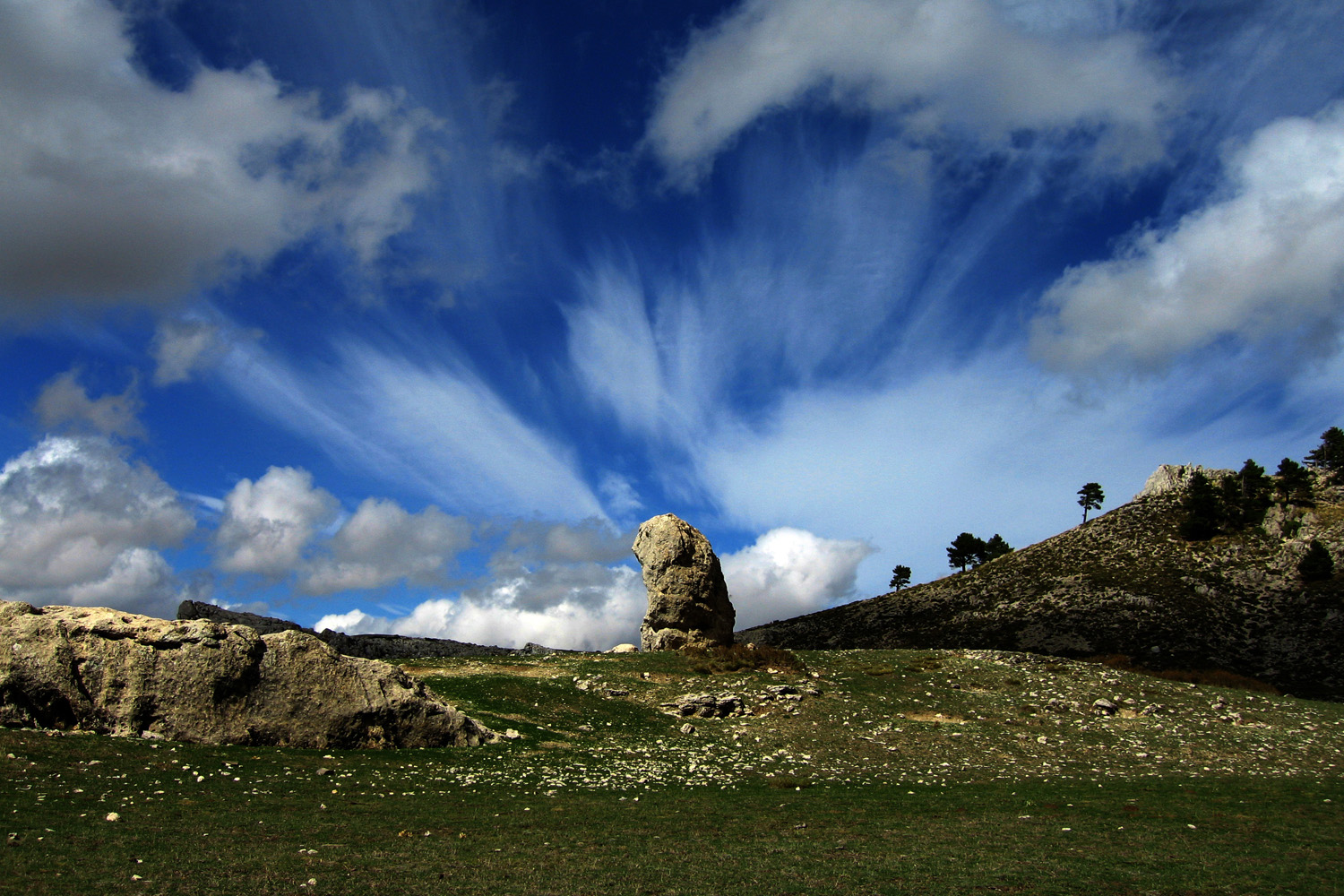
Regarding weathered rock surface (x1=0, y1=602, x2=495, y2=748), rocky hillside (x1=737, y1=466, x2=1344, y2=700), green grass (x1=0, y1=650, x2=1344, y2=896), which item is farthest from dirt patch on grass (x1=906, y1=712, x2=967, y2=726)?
rocky hillside (x1=737, y1=466, x2=1344, y2=700)

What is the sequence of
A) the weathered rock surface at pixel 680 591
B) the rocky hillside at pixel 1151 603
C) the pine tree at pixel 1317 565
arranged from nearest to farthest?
the weathered rock surface at pixel 680 591, the rocky hillside at pixel 1151 603, the pine tree at pixel 1317 565

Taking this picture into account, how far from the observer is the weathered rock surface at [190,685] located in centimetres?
1753

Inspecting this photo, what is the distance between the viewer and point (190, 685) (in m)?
18.9

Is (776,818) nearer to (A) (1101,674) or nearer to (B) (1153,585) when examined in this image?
(A) (1101,674)

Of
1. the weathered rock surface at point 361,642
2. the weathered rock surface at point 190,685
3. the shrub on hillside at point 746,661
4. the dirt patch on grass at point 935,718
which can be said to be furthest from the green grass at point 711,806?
the weathered rock surface at point 361,642

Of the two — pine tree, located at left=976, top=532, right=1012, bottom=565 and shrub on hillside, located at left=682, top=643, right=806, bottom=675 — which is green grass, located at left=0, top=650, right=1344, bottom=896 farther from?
pine tree, located at left=976, top=532, right=1012, bottom=565

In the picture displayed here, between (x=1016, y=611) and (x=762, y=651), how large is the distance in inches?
2702

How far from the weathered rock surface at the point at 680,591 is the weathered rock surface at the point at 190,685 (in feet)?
75.8

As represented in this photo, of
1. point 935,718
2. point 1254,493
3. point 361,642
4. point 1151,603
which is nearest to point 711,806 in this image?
point 935,718

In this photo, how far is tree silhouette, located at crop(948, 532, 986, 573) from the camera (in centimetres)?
12975

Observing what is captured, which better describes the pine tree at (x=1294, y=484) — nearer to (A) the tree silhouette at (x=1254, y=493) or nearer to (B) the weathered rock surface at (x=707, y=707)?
(A) the tree silhouette at (x=1254, y=493)

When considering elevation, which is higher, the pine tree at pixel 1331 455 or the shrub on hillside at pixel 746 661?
the pine tree at pixel 1331 455

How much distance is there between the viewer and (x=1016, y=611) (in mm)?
92938

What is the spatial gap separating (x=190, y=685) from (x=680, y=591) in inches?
1139
